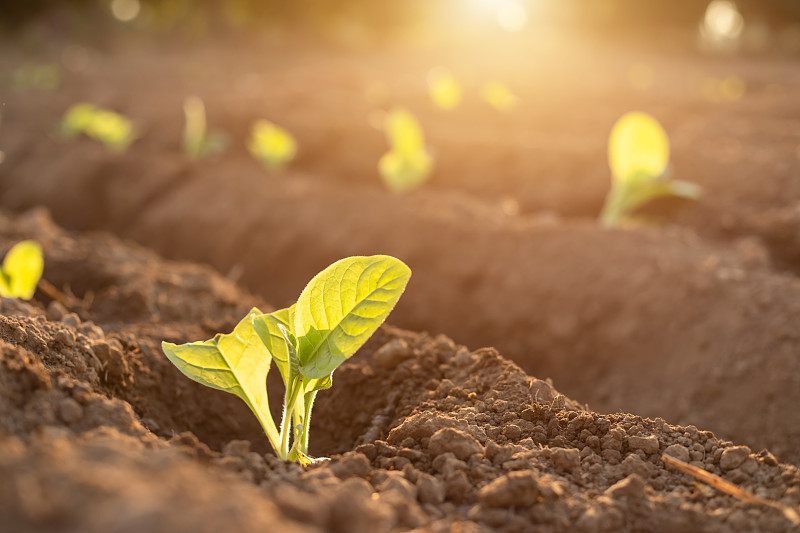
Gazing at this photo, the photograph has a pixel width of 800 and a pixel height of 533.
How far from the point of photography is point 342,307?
1.68m

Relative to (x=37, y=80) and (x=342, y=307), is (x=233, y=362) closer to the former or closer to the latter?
(x=342, y=307)

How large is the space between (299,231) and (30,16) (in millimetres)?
21322

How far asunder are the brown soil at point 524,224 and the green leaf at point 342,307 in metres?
1.85

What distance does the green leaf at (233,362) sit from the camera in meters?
1.73

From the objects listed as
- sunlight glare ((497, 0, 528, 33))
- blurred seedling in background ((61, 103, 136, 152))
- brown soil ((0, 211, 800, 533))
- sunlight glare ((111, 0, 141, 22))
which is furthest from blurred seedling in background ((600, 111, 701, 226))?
sunlight glare ((497, 0, 528, 33))

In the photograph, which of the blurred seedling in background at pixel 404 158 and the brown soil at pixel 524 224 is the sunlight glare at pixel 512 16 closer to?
the brown soil at pixel 524 224

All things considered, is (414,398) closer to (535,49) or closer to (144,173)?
(144,173)

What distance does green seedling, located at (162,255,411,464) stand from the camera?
1.63 m

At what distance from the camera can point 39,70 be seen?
12.5 metres

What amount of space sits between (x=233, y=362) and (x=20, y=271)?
1495 millimetres

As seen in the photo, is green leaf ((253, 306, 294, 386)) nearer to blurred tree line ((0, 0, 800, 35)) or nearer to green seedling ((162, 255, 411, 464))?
green seedling ((162, 255, 411, 464))

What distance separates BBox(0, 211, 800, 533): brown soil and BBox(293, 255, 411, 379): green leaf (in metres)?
0.23

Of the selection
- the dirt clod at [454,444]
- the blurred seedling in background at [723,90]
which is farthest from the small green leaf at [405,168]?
the blurred seedling in background at [723,90]

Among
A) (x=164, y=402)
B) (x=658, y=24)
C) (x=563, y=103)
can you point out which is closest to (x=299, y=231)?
(x=164, y=402)
